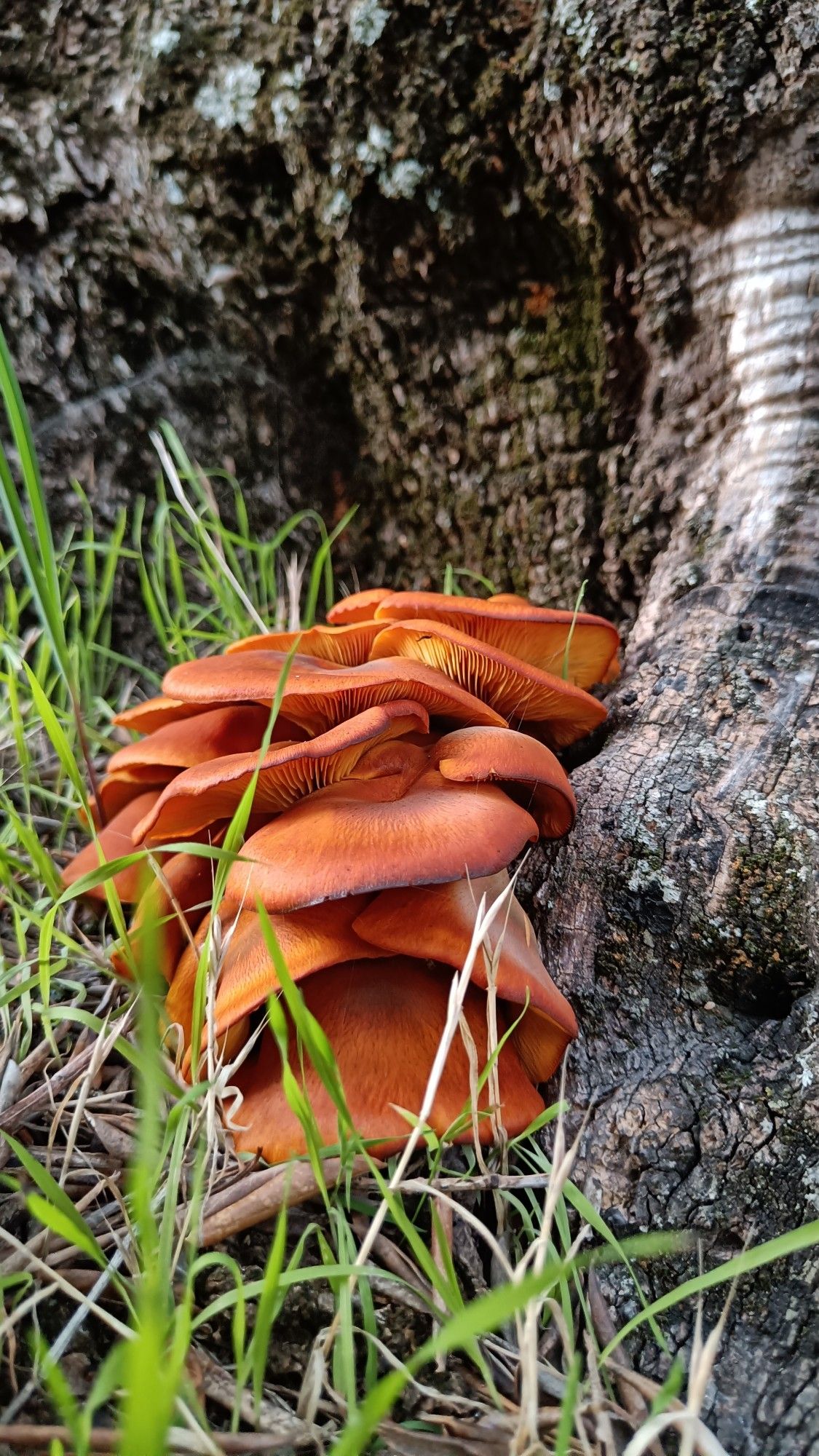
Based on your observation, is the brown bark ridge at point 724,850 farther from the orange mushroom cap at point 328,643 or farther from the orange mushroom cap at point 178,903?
the orange mushroom cap at point 178,903

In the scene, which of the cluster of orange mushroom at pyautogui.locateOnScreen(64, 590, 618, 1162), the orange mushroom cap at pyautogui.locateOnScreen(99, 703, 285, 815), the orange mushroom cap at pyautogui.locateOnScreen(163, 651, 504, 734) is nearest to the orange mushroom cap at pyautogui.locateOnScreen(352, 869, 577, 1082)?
the cluster of orange mushroom at pyautogui.locateOnScreen(64, 590, 618, 1162)

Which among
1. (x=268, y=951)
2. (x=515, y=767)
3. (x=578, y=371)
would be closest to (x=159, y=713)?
(x=268, y=951)

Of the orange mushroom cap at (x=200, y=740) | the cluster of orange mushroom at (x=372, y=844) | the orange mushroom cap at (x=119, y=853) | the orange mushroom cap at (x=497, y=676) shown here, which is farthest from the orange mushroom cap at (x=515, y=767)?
the orange mushroom cap at (x=119, y=853)

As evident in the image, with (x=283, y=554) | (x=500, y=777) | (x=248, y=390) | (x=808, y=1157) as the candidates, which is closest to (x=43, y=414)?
(x=248, y=390)

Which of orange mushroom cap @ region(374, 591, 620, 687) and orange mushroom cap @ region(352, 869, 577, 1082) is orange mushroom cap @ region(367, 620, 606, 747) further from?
orange mushroom cap @ region(352, 869, 577, 1082)

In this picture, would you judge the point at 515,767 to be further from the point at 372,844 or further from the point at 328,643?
the point at 328,643

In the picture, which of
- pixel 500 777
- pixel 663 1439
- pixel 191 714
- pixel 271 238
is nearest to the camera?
pixel 663 1439

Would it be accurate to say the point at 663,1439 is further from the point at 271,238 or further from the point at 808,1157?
the point at 271,238
